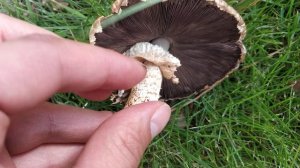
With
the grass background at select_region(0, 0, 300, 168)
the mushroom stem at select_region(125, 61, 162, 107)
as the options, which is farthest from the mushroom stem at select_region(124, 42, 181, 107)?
the grass background at select_region(0, 0, 300, 168)

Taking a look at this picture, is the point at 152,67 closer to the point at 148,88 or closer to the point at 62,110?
the point at 148,88

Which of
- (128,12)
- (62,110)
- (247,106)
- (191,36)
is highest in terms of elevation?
(128,12)

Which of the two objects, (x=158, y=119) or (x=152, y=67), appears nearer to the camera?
(x=158, y=119)

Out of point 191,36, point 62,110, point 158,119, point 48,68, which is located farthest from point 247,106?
point 48,68

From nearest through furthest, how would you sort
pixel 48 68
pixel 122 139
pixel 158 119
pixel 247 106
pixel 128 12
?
pixel 48 68 → pixel 122 139 → pixel 158 119 → pixel 128 12 → pixel 247 106

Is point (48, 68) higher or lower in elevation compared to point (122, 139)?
higher

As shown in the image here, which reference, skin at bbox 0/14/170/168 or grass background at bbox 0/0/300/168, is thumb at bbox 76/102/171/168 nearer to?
skin at bbox 0/14/170/168
